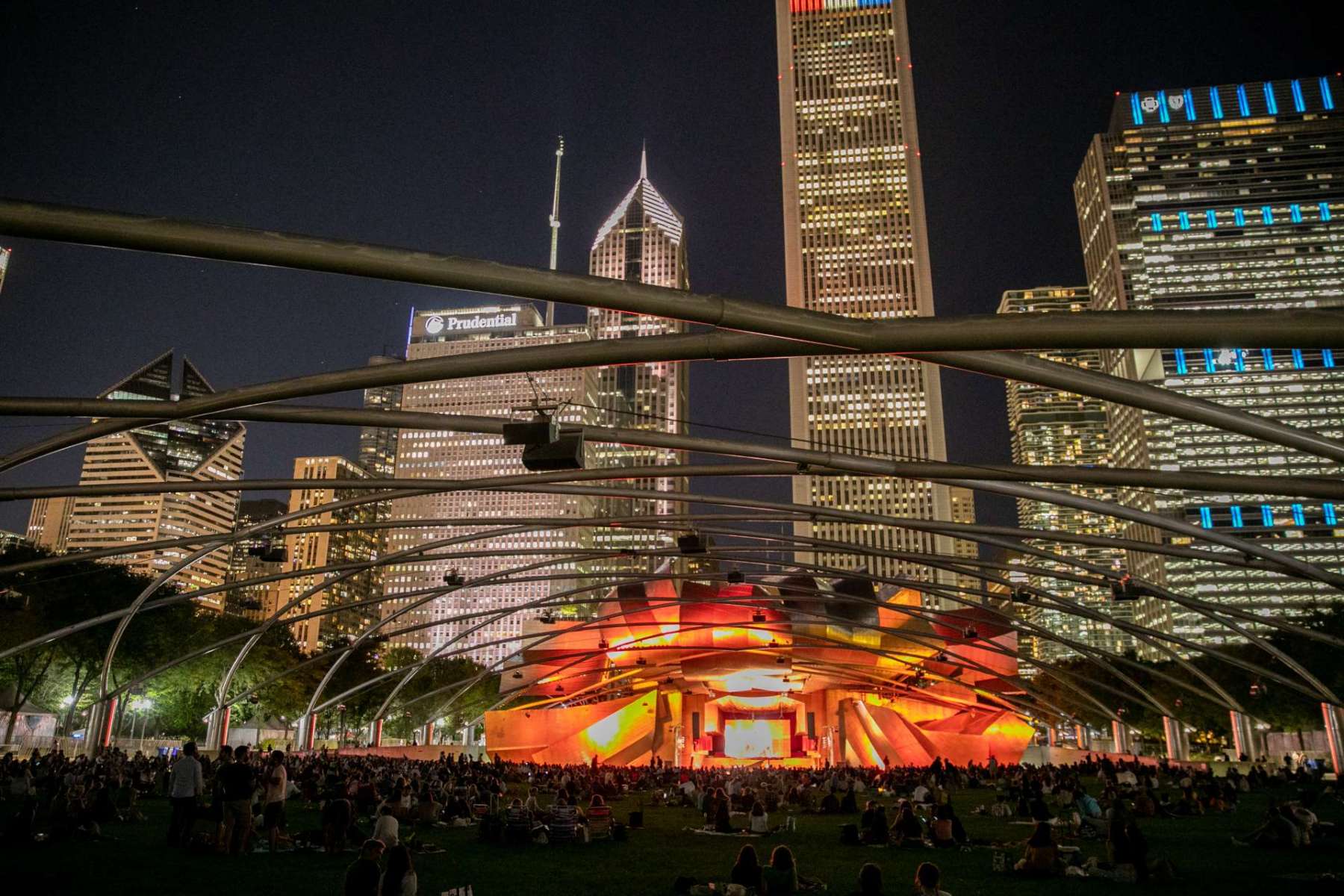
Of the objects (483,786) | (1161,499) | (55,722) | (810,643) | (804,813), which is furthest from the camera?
(1161,499)

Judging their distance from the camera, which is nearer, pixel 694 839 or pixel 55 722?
pixel 694 839

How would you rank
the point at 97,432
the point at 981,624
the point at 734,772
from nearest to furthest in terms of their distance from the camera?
the point at 97,432 < the point at 734,772 < the point at 981,624

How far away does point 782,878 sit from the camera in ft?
42.6

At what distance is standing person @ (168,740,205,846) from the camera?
1623 cm

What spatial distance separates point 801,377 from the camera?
158 metres

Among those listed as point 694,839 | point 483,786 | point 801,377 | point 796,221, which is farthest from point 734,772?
point 796,221

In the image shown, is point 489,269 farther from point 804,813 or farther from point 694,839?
point 804,813

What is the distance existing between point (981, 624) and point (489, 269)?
4653 centimetres

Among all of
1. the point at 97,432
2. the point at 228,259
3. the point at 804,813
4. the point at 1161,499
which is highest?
the point at 1161,499

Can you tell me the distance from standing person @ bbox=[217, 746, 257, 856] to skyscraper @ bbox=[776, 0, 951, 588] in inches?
5280

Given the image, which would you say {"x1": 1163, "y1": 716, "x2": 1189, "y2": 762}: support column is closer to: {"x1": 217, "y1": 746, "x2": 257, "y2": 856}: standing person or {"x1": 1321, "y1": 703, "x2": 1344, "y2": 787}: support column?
{"x1": 1321, "y1": 703, "x2": 1344, "y2": 787}: support column

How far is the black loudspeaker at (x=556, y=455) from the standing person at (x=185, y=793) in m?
8.07

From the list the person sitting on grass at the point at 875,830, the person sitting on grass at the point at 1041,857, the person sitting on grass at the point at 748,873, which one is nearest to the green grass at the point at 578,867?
the person sitting on grass at the point at 1041,857

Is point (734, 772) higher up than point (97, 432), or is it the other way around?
point (97, 432)
